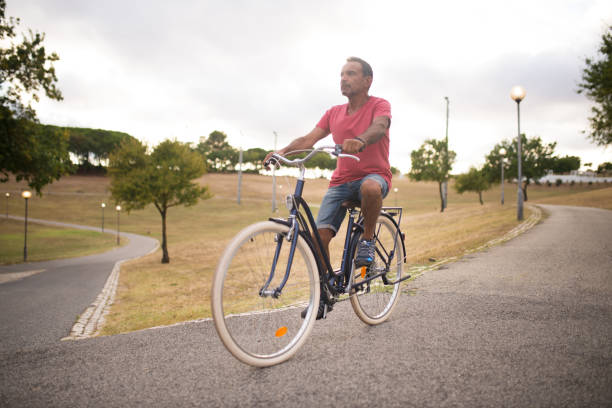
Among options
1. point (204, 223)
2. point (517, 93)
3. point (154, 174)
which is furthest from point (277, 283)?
point (204, 223)

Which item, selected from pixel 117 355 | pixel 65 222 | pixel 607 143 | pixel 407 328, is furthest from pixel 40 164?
pixel 65 222

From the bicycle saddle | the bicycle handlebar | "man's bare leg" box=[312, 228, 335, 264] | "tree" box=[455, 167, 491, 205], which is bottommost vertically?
"man's bare leg" box=[312, 228, 335, 264]

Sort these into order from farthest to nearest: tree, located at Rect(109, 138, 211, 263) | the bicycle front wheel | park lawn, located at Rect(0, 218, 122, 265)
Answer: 1. park lawn, located at Rect(0, 218, 122, 265)
2. tree, located at Rect(109, 138, 211, 263)
3. the bicycle front wheel

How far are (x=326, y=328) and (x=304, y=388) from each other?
1.02m

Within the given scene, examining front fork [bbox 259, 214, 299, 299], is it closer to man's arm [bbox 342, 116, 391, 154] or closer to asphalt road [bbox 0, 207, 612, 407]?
asphalt road [bbox 0, 207, 612, 407]

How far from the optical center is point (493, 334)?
2857 mm

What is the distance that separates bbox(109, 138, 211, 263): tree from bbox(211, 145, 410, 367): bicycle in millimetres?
24268

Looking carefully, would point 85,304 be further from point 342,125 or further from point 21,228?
point 21,228

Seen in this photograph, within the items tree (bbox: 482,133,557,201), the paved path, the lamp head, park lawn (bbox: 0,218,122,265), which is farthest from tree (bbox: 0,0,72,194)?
tree (bbox: 482,133,557,201)

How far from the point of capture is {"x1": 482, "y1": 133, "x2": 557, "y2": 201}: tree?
5619 cm

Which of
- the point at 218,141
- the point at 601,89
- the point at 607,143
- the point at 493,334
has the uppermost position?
the point at 218,141

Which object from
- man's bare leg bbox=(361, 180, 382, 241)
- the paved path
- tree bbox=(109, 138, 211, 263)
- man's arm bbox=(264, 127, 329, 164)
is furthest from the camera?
tree bbox=(109, 138, 211, 263)

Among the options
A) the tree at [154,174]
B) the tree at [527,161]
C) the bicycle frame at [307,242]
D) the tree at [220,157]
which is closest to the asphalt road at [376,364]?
the bicycle frame at [307,242]

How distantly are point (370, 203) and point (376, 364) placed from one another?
117 cm
